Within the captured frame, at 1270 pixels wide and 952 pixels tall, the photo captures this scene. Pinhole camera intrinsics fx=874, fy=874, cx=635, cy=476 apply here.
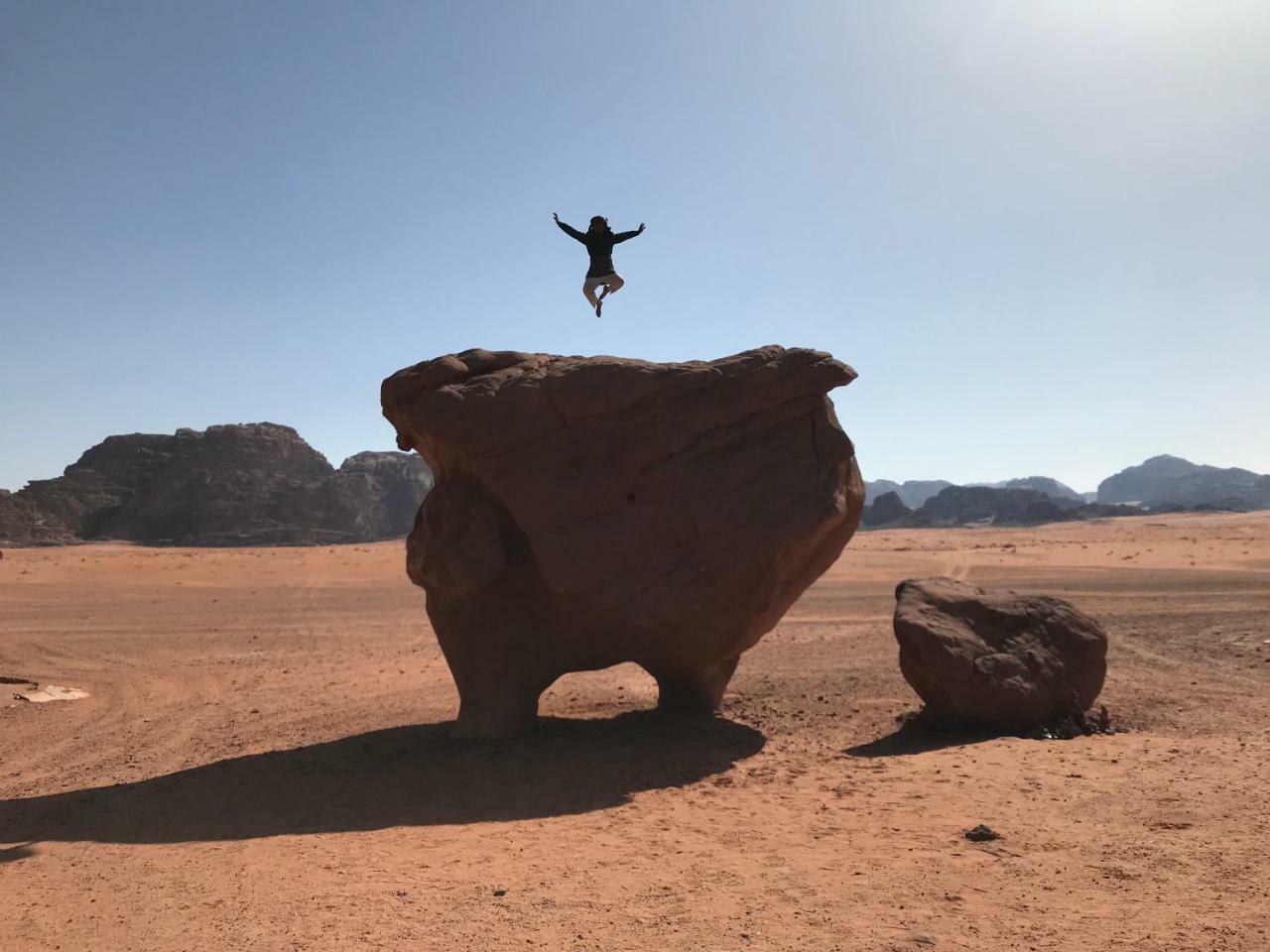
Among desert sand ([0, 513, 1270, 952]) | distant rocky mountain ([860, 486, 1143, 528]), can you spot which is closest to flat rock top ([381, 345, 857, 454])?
desert sand ([0, 513, 1270, 952])

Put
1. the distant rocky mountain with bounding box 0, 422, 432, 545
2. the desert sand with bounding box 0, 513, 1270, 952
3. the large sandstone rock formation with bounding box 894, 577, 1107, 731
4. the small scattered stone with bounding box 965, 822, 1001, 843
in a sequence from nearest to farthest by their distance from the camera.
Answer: the desert sand with bounding box 0, 513, 1270, 952 < the small scattered stone with bounding box 965, 822, 1001, 843 < the large sandstone rock formation with bounding box 894, 577, 1107, 731 < the distant rocky mountain with bounding box 0, 422, 432, 545

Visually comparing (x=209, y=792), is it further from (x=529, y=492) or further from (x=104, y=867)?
(x=529, y=492)

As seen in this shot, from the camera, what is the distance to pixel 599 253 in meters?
11.1

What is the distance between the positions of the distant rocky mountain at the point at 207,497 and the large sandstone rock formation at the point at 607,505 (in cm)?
6501

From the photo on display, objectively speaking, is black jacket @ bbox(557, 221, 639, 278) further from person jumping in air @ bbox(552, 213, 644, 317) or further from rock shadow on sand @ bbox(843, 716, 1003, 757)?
rock shadow on sand @ bbox(843, 716, 1003, 757)

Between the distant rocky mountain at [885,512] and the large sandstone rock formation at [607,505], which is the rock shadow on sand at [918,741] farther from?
the distant rocky mountain at [885,512]

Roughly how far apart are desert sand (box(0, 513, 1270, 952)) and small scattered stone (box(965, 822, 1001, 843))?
13cm

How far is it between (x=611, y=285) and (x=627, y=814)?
20.7ft

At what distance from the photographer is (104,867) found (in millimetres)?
7160

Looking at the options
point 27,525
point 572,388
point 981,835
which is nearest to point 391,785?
point 572,388

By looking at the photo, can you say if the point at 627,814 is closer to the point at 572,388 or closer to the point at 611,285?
the point at 572,388

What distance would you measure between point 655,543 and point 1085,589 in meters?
22.8

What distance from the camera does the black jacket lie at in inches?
435

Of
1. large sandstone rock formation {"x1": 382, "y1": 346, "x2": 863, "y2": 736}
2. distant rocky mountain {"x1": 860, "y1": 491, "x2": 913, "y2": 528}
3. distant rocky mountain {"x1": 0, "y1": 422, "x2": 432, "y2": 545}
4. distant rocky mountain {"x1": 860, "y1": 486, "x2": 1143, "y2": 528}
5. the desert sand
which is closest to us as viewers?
the desert sand
